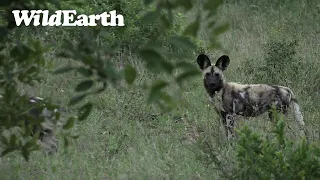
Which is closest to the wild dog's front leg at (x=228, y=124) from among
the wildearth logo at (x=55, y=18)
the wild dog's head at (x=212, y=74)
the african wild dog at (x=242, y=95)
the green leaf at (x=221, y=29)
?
the african wild dog at (x=242, y=95)

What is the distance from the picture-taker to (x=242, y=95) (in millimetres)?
6395

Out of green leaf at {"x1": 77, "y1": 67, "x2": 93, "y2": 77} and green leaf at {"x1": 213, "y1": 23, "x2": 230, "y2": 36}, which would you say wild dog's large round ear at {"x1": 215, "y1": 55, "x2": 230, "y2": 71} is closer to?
green leaf at {"x1": 77, "y1": 67, "x2": 93, "y2": 77}

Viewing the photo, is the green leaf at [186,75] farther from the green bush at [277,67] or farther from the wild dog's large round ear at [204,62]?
the green bush at [277,67]

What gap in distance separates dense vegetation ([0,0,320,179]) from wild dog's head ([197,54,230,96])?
0.21m

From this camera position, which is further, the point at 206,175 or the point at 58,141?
the point at 58,141

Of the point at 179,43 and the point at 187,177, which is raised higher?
the point at 179,43

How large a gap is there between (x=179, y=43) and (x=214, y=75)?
5085 millimetres

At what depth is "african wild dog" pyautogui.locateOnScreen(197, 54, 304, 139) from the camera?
20.3 feet

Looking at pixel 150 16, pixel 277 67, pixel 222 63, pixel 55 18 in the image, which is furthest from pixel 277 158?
pixel 277 67

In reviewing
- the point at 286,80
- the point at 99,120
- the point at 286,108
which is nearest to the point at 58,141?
the point at 99,120

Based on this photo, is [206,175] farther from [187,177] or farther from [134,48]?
[134,48]

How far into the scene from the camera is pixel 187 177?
Result: 14.1 feet

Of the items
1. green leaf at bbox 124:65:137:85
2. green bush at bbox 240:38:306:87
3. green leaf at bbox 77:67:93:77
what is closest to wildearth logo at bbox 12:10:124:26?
green leaf at bbox 77:67:93:77

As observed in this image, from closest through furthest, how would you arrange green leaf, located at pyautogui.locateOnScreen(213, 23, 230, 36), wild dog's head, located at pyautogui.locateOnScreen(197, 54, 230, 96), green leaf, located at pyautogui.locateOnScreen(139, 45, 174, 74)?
green leaf, located at pyautogui.locateOnScreen(139, 45, 174, 74) < green leaf, located at pyautogui.locateOnScreen(213, 23, 230, 36) < wild dog's head, located at pyautogui.locateOnScreen(197, 54, 230, 96)
